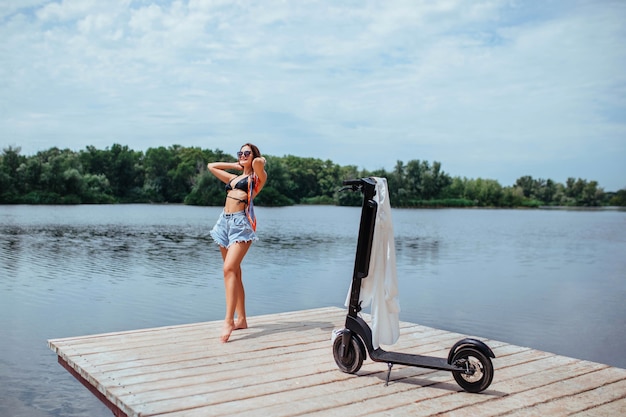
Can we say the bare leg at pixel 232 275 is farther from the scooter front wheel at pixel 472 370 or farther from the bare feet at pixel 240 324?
the scooter front wheel at pixel 472 370

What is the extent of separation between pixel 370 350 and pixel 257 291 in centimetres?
882

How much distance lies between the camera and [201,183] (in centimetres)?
6800

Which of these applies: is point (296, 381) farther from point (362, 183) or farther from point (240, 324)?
point (240, 324)

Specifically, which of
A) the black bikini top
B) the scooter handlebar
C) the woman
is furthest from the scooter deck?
the black bikini top

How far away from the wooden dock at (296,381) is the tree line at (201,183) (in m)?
59.3

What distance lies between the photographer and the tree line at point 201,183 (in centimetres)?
6038

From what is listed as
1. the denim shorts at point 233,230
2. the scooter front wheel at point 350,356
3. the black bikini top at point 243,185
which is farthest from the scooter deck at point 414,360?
the black bikini top at point 243,185

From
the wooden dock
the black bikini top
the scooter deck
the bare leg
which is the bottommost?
the wooden dock

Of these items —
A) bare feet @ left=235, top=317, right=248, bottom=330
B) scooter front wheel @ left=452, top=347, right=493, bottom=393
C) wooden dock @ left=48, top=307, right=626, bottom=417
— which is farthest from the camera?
bare feet @ left=235, top=317, right=248, bottom=330

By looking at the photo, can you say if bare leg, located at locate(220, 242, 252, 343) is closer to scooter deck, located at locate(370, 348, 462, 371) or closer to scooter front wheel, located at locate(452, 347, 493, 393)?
scooter deck, located at locate(370, 348, 462, 371)

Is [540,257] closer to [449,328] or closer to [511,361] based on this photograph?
[449,328]

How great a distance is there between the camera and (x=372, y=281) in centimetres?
481

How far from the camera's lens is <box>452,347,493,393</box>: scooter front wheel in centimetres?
439

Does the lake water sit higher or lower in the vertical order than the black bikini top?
lower
